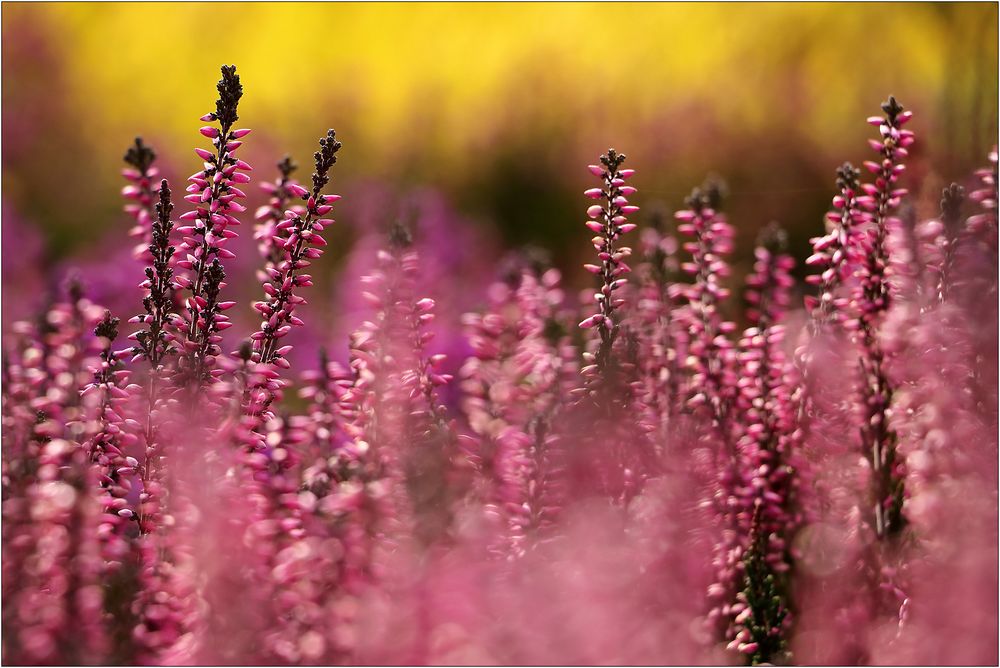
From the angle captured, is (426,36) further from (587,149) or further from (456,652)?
(456,652)

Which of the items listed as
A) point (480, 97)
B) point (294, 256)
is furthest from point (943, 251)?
point (480, 97)

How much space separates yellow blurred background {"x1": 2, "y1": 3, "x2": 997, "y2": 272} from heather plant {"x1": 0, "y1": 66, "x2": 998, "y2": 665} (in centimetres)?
313

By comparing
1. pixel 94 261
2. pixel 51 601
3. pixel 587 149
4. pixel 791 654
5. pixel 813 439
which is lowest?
pixel 791 654

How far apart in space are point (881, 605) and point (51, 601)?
115cm

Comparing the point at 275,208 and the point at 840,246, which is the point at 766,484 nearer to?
the point at 840,246

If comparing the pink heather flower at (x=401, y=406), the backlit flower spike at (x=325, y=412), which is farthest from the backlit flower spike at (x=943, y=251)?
the backlit flower spike at (x=325, y=412)

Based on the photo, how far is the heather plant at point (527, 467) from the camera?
1.11 metres

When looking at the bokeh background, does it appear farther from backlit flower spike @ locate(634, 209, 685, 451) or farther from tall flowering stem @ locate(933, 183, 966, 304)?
tall flowering stem @ locate(933, 183, 966, 304)

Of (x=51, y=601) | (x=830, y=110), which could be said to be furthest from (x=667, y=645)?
(x=830, y=110)

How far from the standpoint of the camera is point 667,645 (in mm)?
1154

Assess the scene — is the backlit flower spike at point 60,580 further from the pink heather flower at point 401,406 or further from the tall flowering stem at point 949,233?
the tall flowering stem at point 949,233

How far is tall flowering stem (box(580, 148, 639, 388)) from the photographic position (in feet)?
4.74

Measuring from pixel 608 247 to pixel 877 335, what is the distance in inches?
18.0

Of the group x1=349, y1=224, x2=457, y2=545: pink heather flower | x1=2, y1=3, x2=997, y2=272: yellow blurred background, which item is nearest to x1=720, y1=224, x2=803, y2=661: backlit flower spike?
x1=349, y1=224, x2=457, y2=545: pink heather flower
